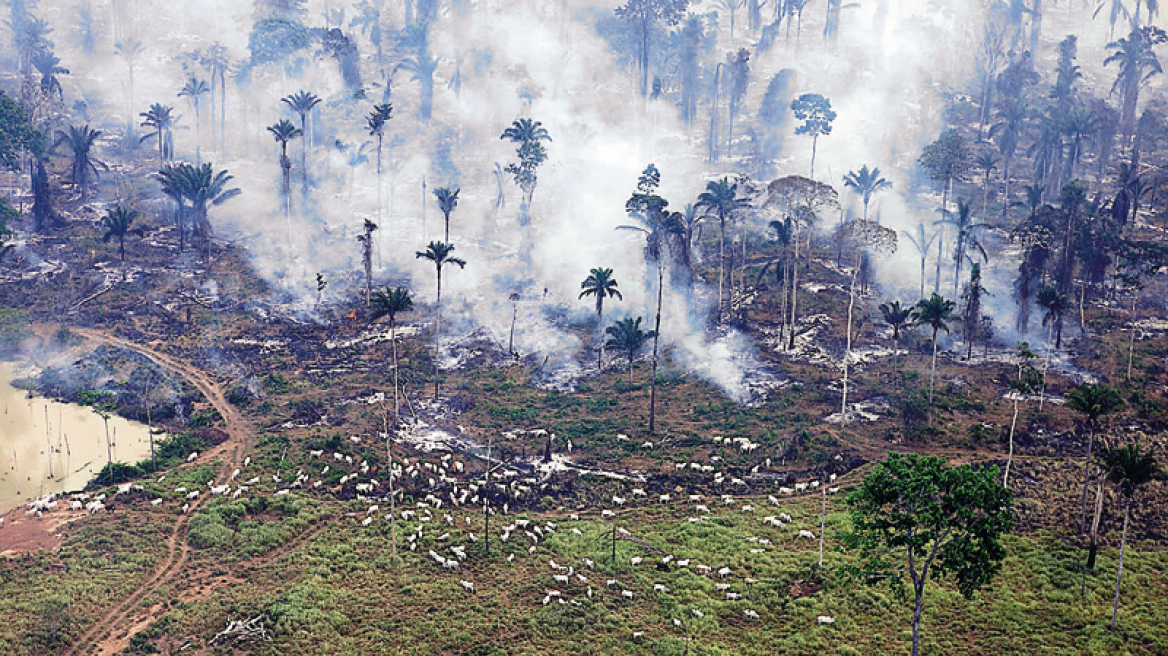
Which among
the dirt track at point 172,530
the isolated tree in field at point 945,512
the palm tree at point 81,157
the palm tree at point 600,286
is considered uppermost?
the palm tree at point 81,157

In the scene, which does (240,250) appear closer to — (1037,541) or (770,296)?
(770,296)

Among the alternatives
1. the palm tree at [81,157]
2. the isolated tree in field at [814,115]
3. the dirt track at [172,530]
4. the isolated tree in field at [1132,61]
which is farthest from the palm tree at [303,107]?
the isolated tree in field at [1132,61]

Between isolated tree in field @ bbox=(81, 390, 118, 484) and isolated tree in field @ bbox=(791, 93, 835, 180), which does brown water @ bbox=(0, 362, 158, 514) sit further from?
isolated tree in field @ bbox=(791, 93, 835, 180)

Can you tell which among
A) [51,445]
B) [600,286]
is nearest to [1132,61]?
[600,286]

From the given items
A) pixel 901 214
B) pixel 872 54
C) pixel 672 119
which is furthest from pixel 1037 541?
pixel 872 54

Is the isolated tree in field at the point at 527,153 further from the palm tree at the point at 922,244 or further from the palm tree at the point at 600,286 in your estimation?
the palm tree at the point at 922,244

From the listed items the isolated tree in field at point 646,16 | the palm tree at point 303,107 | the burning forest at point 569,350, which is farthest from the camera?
the isolated tree in field at point 646,16
